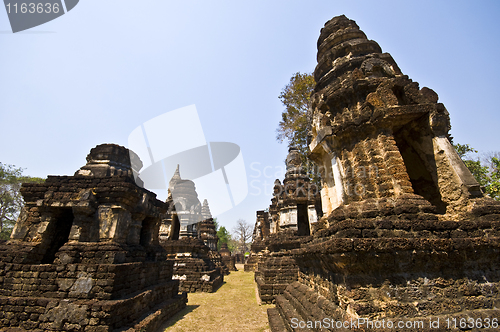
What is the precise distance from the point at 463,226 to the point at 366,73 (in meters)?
3.34

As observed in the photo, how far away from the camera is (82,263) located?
5078 millimetres

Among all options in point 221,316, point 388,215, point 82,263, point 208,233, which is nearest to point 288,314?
point 388,215

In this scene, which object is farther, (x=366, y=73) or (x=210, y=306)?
(x=210, y=306)

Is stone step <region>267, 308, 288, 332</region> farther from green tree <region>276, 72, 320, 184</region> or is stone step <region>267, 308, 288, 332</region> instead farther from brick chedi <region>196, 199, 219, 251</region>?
brick chedi <region>196, 199, 219, 251</region>

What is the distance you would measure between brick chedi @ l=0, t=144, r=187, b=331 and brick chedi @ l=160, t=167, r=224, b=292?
4.71 m

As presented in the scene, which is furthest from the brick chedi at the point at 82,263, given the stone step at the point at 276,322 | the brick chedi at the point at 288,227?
the brick chedi at the point at 288,227

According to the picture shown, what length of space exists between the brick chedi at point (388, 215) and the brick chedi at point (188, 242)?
23.0 feet

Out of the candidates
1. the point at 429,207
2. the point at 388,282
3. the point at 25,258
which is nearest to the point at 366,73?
the point at 429,207

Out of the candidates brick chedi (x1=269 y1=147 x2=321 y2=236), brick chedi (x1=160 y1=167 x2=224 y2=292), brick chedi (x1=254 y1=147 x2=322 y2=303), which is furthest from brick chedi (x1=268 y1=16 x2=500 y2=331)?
brick chedi (x1=160 y1=167 x2=224 y2=292)

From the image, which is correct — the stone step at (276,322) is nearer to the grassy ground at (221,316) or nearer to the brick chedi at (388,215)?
the brick chedi at (388,215)

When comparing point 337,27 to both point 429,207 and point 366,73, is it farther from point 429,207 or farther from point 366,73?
point 429,207

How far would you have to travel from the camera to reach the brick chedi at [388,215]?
2.98 meters

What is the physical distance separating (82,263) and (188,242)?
8.09 meters

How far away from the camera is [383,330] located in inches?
105
